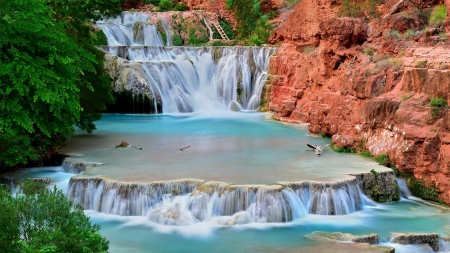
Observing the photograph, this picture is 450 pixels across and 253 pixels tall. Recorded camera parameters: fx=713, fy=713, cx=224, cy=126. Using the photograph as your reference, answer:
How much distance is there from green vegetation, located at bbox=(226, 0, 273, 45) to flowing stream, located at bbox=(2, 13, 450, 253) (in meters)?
16.0

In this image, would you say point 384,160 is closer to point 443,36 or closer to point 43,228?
point 443,36

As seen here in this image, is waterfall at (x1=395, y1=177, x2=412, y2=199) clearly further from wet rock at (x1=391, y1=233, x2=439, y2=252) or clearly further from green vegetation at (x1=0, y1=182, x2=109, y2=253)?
green vegetation at (x1=0, y1=182, x2=109, y2=253)

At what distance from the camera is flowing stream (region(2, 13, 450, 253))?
1519cm

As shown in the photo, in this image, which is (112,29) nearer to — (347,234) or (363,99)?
(363,99)

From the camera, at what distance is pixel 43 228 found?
10.4 meters

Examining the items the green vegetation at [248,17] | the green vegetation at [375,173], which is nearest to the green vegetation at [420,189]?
the green vegetation at [375,173]

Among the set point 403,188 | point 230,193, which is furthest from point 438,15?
point 230,193

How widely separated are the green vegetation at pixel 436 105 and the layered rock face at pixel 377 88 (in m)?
0.05

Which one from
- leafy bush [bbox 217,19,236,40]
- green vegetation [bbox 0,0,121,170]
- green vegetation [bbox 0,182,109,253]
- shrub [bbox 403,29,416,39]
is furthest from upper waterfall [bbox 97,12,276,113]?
green vegetation [bbox 0,182,109,253]

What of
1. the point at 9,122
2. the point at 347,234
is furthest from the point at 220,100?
the point at 347,234

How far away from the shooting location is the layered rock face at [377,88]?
18.5m

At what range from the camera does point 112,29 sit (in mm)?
39219

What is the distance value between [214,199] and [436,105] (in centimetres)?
641

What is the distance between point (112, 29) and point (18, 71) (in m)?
22.0
